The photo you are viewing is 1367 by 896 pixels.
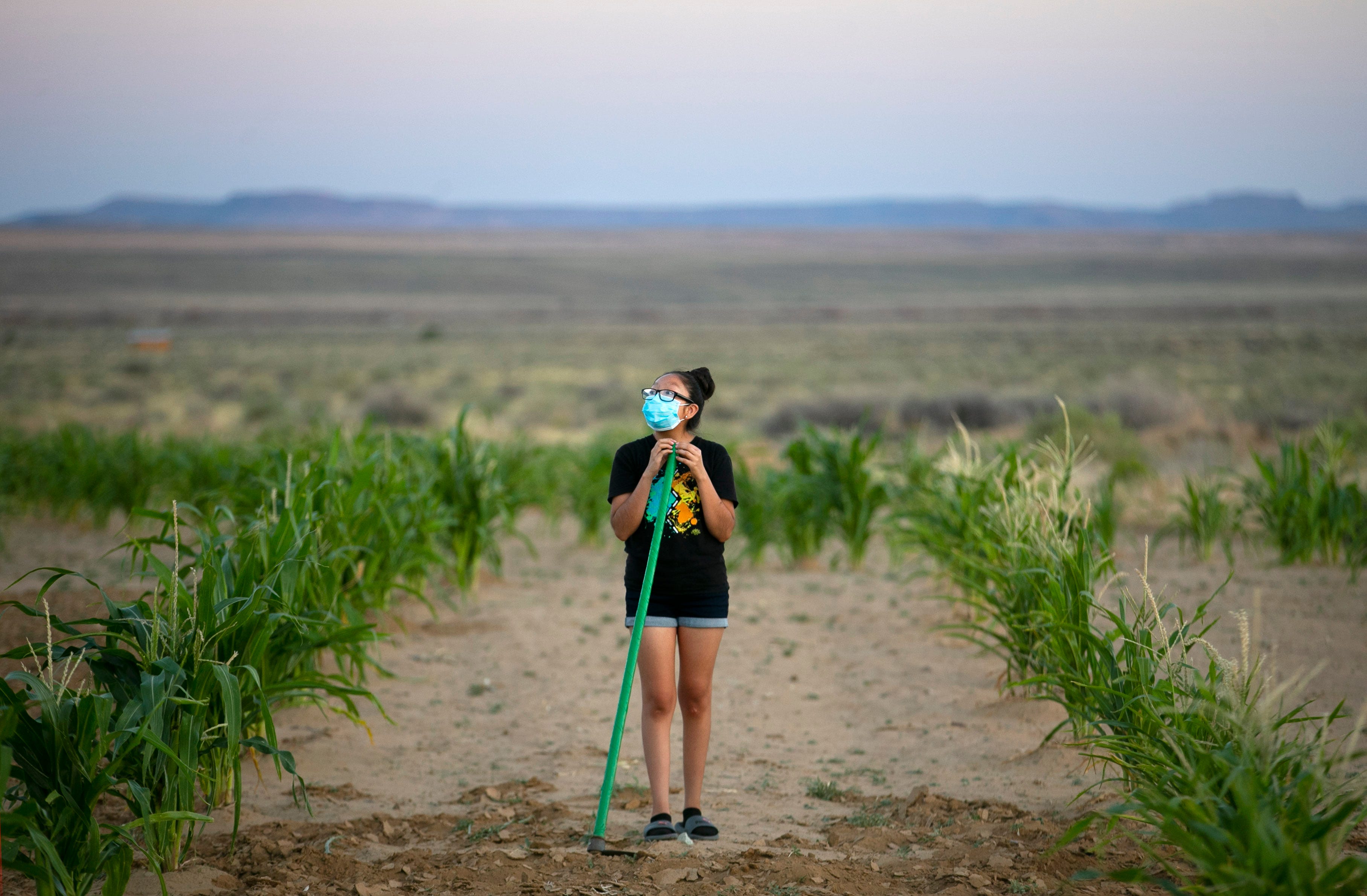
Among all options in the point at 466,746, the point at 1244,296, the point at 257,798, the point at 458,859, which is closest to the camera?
the point at 458,859

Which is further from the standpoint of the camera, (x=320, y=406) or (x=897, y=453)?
(x=320, y=406)

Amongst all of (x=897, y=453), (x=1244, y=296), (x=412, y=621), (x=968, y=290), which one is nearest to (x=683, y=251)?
(x=968, y=290)

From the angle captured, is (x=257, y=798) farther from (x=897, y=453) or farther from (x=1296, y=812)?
(x=897, y=453)

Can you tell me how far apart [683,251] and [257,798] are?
4833 inches

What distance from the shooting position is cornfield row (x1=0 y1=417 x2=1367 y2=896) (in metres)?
2.47

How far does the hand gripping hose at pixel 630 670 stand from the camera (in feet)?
10.3

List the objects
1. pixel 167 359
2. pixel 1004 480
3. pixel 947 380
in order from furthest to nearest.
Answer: pixel 167 359, pixel 947 380, pixel 1004 480

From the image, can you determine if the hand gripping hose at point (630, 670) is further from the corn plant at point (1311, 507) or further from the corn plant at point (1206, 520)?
the corn plant at point (1206, 520)

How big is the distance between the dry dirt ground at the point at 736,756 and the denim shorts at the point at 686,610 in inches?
26.9

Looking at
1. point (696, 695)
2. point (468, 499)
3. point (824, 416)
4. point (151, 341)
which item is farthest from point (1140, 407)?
point (151, 341)

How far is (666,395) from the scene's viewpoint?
3174 millimetres

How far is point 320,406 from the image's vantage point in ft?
75.4

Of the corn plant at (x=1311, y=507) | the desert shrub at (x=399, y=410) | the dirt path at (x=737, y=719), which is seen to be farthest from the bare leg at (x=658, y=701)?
the desert shrub at (x=399, y=410)

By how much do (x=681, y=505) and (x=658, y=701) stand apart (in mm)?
605
